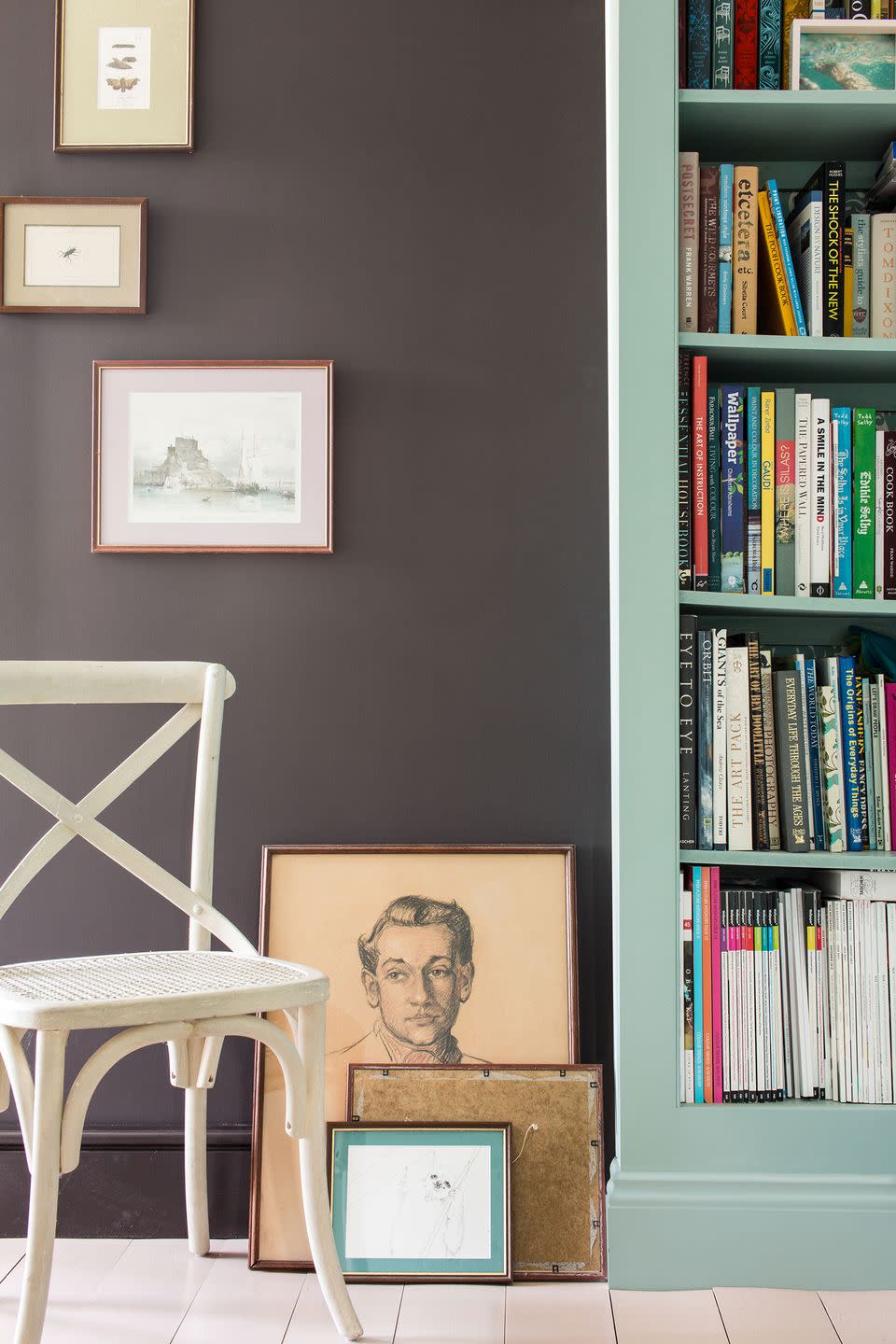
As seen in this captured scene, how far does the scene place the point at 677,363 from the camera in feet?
5.47

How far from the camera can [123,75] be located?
194cm

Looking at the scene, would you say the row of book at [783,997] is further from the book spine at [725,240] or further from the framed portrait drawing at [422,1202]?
the book spine at [725,240]

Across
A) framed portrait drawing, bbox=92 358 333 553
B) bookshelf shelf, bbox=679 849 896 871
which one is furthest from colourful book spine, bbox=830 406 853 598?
framed portrait drawing, bbox=92 358 333 553

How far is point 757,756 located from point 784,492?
403 mm

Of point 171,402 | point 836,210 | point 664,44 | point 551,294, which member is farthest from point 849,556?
point 171,402

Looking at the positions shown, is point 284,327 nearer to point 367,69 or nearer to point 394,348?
point 394,348

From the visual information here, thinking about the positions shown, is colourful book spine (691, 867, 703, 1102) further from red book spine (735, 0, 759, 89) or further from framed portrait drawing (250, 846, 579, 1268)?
red book spine (735, 0, 759, 89)

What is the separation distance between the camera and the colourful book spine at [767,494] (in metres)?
1.68

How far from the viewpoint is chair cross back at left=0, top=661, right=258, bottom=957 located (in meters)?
1.59

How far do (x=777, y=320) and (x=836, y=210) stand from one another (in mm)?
176

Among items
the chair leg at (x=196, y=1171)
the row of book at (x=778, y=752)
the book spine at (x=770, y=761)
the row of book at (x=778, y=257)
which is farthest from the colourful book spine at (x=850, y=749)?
the chair leg at (x=196, y=1171)

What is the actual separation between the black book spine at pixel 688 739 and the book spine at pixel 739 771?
52mm

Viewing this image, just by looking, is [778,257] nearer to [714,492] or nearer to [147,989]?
[714,492]

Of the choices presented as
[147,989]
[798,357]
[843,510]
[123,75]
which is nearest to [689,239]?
[798,357]
